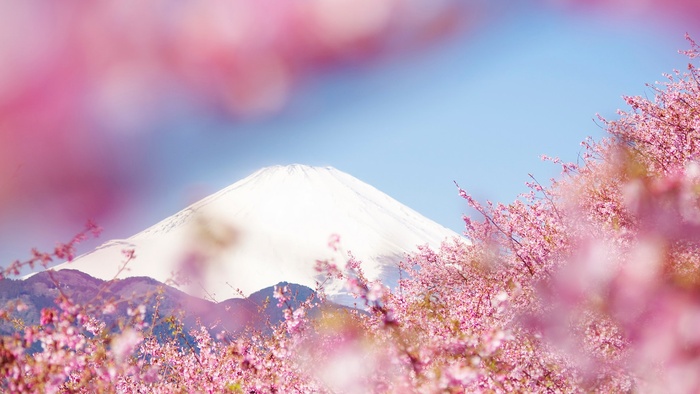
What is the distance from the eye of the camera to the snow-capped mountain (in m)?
72.2

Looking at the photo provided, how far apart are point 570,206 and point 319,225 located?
275 ft

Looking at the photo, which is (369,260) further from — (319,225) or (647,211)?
(647,211)

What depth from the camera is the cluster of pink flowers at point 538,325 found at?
399cm

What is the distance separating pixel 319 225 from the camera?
9269 centimetres

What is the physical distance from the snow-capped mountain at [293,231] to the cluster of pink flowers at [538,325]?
5070 cm

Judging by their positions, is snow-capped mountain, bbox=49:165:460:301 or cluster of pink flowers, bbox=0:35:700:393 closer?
cluster of pink flowers, bbox=0:35:700:393

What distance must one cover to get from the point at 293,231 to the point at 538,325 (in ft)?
309

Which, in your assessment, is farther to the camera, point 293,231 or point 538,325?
point 293,231

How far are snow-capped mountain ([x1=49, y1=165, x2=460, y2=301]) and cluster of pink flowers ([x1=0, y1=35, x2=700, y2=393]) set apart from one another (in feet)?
166

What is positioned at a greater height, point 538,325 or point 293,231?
point 293,231

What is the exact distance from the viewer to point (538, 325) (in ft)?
23.9

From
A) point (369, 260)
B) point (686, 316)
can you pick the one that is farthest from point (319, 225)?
point (686, 316)

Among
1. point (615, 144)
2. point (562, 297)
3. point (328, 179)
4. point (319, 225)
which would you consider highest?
point (328, 179)

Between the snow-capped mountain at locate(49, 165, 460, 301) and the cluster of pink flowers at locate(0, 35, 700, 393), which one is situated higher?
the snow-capped mountain at locate(49, 165, 460, 301)
